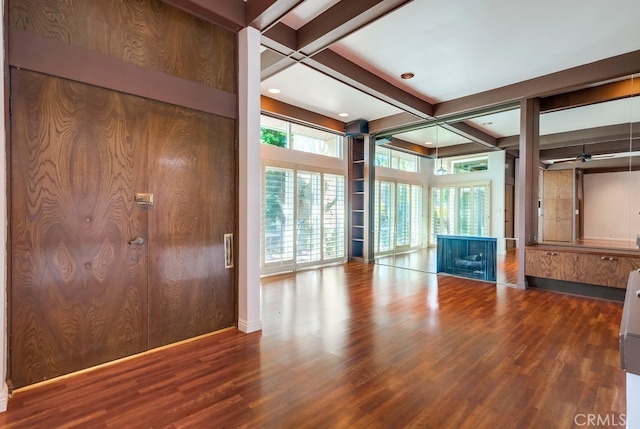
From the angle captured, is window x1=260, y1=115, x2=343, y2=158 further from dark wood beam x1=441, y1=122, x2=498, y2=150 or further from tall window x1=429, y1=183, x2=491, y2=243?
tall window x1=429, y1=183, x2=491, y2=243

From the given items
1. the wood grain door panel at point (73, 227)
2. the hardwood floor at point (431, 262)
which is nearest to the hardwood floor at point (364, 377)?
the wood grain door panel at point (73, 227)

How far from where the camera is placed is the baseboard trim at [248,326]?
2.95 metres

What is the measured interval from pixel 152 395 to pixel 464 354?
7.45ft

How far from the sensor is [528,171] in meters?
4.65

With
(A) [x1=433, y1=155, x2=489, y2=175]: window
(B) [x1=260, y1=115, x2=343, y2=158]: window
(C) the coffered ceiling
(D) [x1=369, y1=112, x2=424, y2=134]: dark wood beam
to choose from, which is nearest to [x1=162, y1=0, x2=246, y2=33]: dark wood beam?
(C) the coffered ceiling

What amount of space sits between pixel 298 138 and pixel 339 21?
3129 mm

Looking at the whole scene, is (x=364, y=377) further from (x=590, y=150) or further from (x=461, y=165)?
Answer: (x=461, y=165)

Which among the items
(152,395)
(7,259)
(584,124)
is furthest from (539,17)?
(7,259)

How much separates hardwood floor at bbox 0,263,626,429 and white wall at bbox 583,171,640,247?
1.35 m

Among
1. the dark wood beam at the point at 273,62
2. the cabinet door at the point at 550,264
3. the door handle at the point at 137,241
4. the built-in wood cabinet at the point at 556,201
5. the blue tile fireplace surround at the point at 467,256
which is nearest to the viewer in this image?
the door handle at the point at 137,241

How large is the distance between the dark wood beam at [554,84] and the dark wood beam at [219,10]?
3.80 meters

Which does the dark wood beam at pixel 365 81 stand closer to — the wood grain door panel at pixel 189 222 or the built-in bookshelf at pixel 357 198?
the wood grain door panel at pixel 189 222

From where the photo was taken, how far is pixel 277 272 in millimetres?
5613

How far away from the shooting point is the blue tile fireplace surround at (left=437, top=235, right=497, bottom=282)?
5.23 metres
